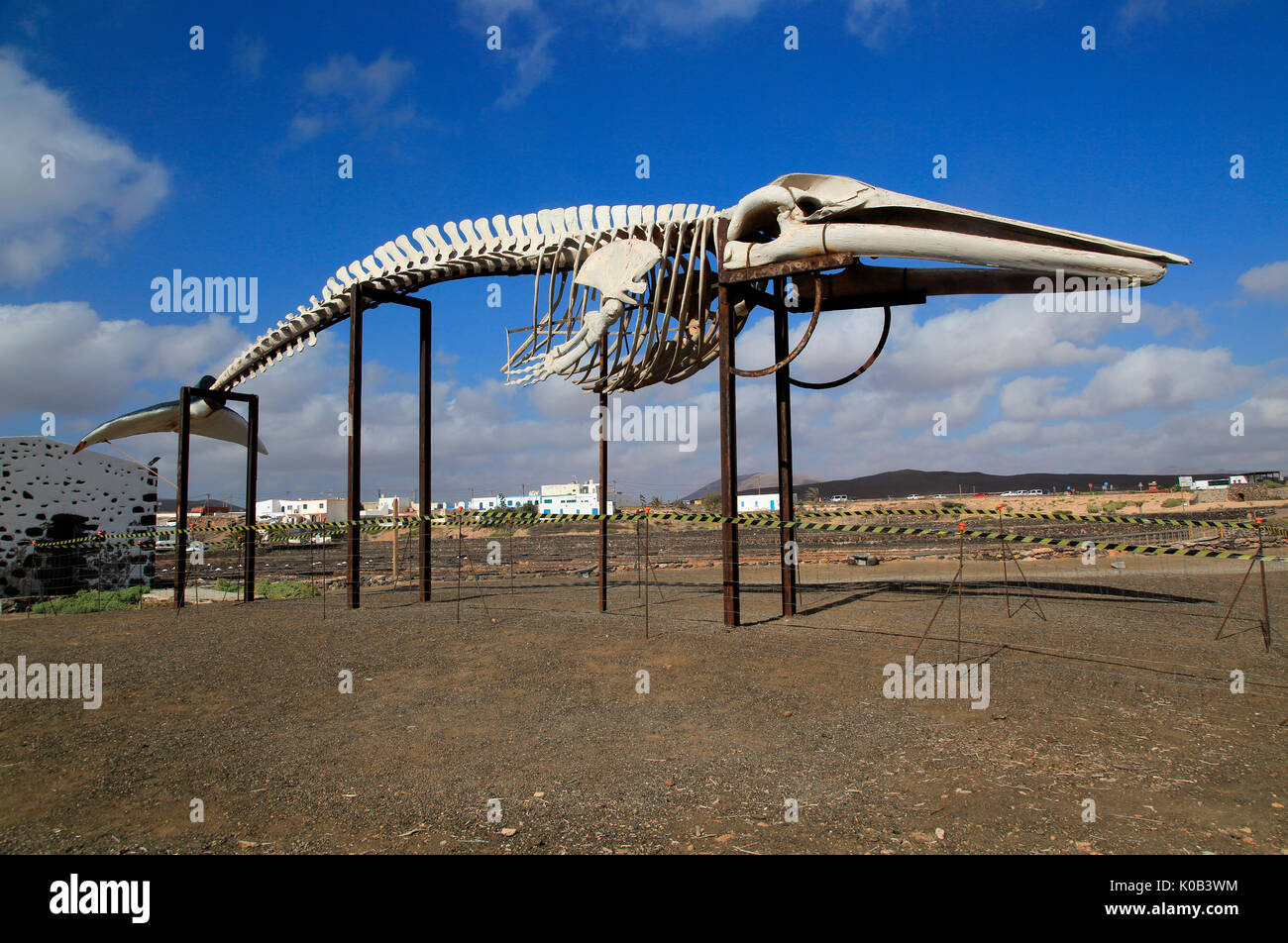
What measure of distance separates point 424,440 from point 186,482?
508 centimetres

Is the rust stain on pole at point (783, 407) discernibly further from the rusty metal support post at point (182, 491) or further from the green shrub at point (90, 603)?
the green shrub at point (90, 603)

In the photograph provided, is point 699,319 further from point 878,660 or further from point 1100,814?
point 1100,814

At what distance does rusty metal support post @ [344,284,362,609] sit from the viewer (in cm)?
1205

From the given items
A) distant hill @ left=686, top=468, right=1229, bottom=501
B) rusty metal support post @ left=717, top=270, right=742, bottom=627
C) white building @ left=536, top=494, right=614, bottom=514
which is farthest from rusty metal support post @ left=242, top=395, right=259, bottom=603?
distant hill @ left=686, top=468, right=1229, bottom=501

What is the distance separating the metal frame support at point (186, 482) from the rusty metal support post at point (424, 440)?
3.14 meters

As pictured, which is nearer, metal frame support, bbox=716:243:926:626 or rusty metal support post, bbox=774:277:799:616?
metal frame support, bbox=716:243:926:626

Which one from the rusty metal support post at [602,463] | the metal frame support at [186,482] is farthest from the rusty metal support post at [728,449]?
the metal frame support at [186,482]

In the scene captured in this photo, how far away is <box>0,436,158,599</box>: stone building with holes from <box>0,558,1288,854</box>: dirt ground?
898cm

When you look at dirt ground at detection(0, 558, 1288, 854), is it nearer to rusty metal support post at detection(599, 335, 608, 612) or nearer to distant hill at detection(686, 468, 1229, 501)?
rusty metal support post at detection(599, 335, 608, 612)

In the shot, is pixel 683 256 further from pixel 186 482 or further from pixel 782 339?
pixel 186 482

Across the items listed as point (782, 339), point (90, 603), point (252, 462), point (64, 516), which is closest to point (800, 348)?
point (782, 339)

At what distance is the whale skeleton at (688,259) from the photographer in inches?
280

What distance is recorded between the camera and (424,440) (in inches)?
510
